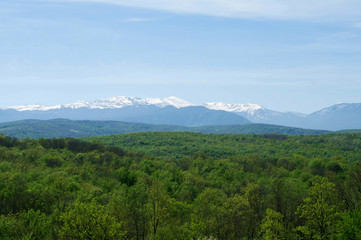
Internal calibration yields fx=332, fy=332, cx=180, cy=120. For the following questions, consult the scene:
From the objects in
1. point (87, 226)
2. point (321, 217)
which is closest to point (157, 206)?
point (87, 226)

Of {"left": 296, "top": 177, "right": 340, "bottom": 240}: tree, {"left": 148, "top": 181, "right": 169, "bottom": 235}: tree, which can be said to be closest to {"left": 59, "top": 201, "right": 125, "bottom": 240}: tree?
{"left": 148, "top": 181, "right": 169, "bottom": 235}: tree

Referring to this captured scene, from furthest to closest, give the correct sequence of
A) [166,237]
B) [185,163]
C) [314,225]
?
[185,163] → [314,225] → [166,237]

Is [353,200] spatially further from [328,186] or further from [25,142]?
[25,142]

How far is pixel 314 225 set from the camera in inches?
2078

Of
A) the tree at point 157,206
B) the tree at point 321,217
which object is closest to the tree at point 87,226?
the tree at point 157,206

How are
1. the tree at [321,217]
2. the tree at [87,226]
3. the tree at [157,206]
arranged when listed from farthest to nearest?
the tree at [157,206], the tree at [321,217], the tree at [87,226]

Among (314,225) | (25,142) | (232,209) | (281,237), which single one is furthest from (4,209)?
(25,142)

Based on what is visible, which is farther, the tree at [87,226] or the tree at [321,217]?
the tree at [321,217]

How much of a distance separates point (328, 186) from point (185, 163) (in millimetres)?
106833

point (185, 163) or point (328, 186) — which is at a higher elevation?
point (328, 186)

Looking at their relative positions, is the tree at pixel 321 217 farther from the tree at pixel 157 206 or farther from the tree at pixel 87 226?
the tree at pixel 87 226

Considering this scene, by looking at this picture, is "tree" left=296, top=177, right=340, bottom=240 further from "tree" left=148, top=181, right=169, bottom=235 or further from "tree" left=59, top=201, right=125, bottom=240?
"tree" left=59, top=201, right=125, bottom=240

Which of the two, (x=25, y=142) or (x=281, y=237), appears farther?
(x=25, y=142)

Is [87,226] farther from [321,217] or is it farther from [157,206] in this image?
[321,217]
